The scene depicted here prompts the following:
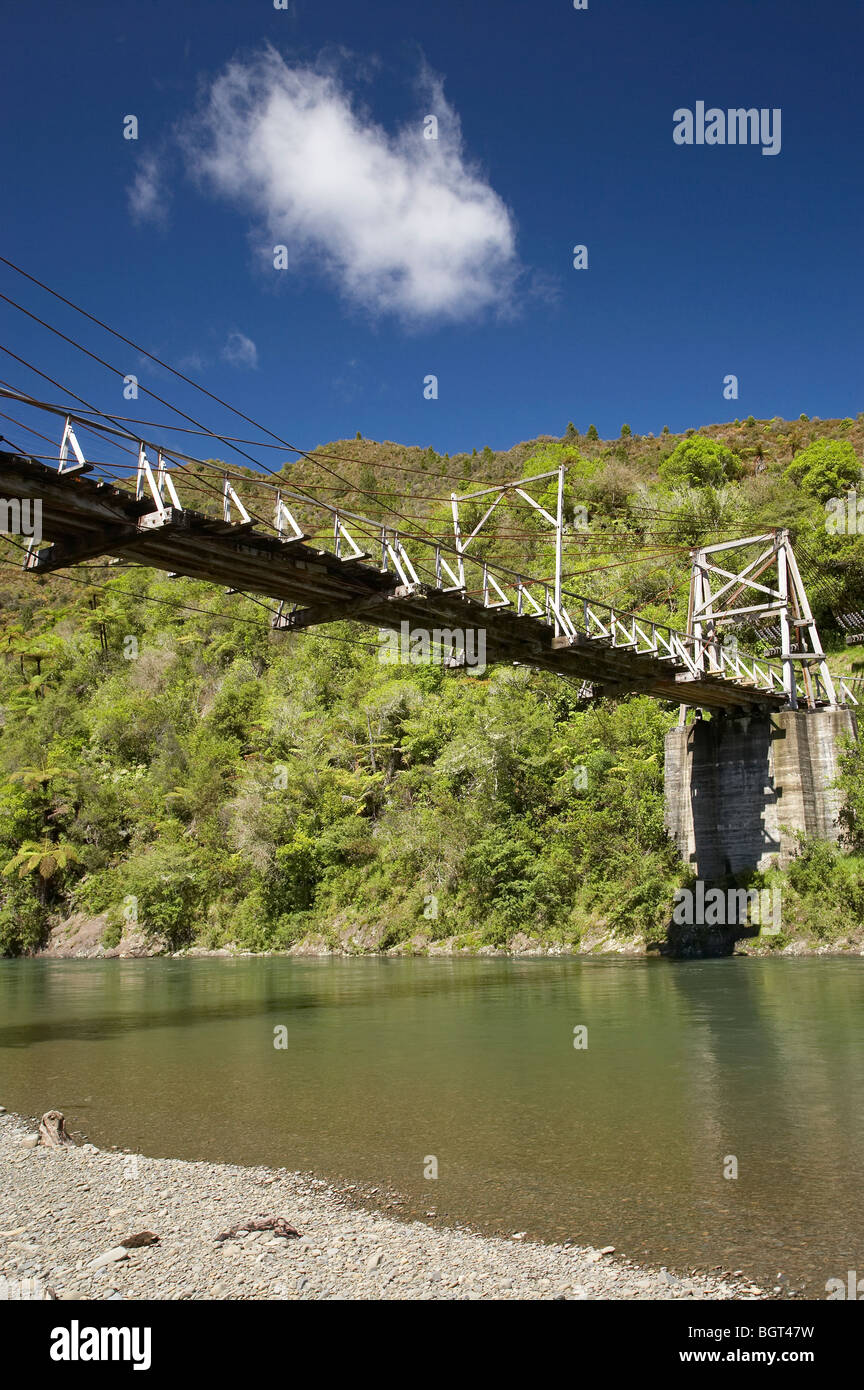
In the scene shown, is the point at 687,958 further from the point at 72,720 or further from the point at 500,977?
the point at 72,720

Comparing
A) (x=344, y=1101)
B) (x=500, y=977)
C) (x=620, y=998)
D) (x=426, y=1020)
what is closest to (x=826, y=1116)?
(x=344, y=1101)

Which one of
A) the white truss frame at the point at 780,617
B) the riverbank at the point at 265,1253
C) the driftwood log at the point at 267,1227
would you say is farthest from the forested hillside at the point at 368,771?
the driftwood log at the point at 267,1227

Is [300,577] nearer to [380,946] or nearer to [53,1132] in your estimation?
[53,1132]

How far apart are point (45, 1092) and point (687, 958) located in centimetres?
2401

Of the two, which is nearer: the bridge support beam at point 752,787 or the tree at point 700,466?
the bridge support beam at point 752,787

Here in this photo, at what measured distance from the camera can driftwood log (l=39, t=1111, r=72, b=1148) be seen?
10.1m

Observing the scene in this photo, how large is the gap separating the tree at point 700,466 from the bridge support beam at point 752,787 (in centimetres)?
4331

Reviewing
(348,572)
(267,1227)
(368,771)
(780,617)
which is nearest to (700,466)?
(368,771)

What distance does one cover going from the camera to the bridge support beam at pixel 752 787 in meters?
33.0

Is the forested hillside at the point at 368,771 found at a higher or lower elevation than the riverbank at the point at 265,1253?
higher

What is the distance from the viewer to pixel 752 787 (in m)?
34.2

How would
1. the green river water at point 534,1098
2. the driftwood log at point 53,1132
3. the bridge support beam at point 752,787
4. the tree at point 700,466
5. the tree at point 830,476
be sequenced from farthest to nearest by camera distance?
the tree at point 700,466
the tree at point 830,476
the bridge support beam at point 752,787
the driftwood log at point 53,1132
the green river water at point 534,1098

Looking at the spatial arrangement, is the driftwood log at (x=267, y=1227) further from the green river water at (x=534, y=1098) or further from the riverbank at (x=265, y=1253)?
the green river water at (x=534, y=1098)

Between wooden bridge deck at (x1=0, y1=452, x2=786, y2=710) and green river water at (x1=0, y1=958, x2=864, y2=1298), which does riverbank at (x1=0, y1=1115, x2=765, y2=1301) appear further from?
wooden bridge deck at (x1=0, y1=452, x2=786, y2=710)
